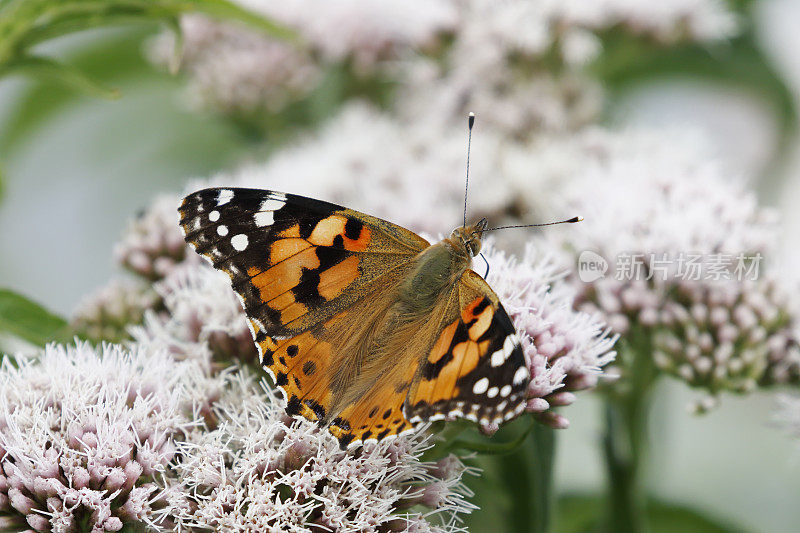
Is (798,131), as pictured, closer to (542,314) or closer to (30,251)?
(542,314)

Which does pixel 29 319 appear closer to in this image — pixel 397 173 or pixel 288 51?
pixel 397 173

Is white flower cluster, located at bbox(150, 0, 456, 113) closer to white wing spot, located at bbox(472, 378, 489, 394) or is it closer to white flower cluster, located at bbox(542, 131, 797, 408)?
white flower cluster, located at bbox(542, 131, 797, 408)

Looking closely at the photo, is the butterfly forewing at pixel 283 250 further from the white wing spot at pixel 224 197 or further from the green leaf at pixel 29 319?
the green leaf at pixel 29 319

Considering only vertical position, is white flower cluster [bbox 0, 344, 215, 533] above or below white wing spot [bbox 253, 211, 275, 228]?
below

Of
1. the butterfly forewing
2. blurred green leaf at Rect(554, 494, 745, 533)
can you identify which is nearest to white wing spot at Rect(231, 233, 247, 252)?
the butterfly forewing

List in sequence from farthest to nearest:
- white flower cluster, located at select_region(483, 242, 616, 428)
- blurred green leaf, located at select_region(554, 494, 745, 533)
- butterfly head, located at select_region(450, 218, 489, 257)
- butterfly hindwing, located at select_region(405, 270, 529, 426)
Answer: blurred green leaf, located at select_region(554, 494, 745, 533)
butterfly head, located at select_region(450, 218, 489, 257)
white flower cluster, located at select_region(483, 242, 616, 428)
butterfly hindwing, located at select_region(405, 270, 529, 426)

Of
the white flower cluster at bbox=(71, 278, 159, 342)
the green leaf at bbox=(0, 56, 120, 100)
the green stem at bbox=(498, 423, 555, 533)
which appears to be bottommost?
the green stem at bbox=(498, 423, 555, 533)

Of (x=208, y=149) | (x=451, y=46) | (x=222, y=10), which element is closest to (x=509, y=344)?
(x=222, y=10)

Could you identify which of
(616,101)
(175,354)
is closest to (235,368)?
(175,354)
